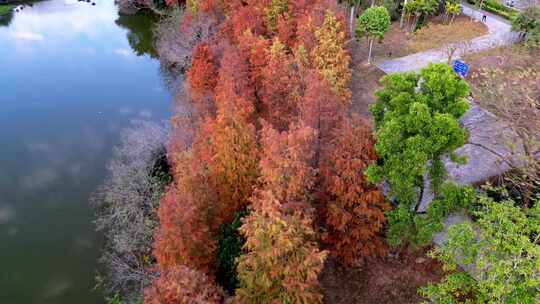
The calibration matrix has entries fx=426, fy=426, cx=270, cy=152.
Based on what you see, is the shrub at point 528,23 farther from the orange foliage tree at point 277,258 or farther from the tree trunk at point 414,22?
the orange foliage tree at point 277,258

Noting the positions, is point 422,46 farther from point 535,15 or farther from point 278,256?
point 278,256

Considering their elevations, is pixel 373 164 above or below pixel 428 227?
above

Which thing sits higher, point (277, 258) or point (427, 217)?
point (277, 258)

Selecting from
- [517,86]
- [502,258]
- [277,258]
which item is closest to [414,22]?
[517,86]

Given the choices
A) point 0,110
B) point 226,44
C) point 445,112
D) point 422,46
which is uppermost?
point 445,112

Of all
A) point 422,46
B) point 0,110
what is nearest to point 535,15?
point 422,46

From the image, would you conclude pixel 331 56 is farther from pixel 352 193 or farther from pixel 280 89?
pixel 352 193

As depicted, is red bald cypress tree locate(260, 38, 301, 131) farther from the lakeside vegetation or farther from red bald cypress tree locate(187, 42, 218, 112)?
red bald cypress tree locate(187, 42, 218, 112)
